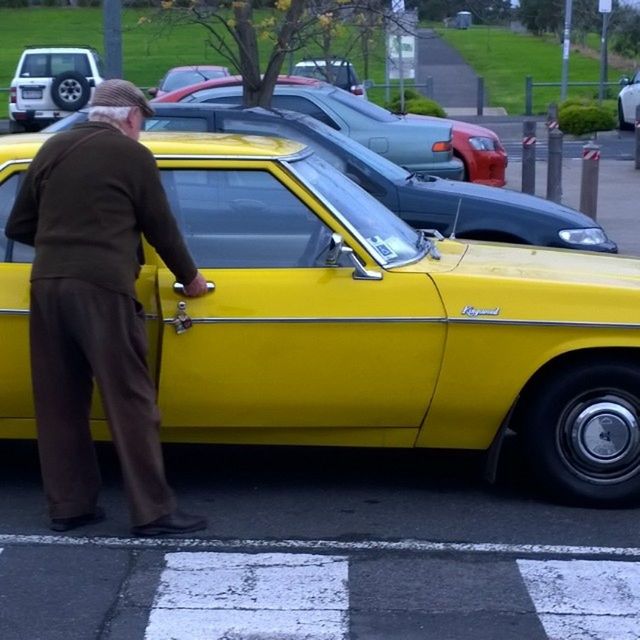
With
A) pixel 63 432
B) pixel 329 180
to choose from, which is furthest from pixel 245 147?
pixel 63 432

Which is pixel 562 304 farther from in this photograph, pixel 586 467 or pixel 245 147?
pixel 245 147

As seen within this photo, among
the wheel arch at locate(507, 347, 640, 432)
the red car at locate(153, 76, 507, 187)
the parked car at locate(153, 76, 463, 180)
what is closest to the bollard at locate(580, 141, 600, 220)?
the red car at locate(153, 76, 507, 187)

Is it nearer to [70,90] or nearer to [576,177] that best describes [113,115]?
[576,177]

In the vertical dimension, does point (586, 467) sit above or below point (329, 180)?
below

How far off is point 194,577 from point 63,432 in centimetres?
87

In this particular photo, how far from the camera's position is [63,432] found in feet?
17.4

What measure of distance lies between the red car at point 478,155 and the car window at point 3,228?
9303mm

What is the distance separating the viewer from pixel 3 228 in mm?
5719

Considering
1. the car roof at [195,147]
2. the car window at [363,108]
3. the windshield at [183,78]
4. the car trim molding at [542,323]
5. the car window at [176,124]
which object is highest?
the car roof at [195,147]

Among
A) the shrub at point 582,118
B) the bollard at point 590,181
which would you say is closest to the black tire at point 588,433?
the bollard at point 590,181

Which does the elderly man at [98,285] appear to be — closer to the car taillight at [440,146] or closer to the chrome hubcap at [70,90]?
the car taillight at [440,146]

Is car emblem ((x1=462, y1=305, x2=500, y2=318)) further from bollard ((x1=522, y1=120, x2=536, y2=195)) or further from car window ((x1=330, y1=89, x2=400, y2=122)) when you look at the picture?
bollard ((x1=522, y1=120, x2=536, y2=195))

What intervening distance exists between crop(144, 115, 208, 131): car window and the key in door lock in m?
4.74

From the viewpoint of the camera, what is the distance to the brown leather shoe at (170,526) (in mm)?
5309
